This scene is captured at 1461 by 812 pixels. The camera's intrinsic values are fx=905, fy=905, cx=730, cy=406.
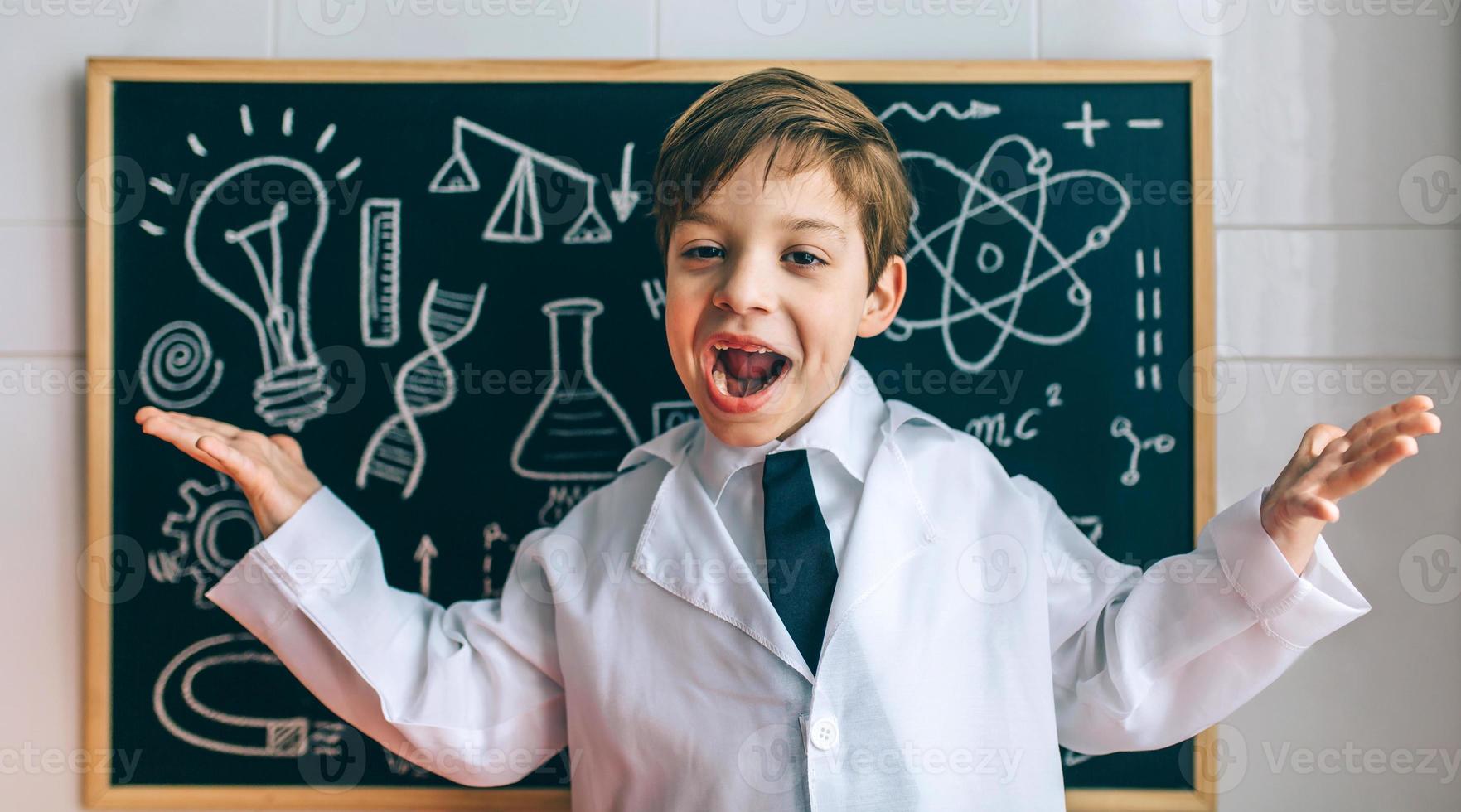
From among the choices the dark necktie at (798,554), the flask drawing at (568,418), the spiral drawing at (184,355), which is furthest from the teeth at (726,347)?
the spiral drawing at (184,355)

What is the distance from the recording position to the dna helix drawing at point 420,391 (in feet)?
3.77

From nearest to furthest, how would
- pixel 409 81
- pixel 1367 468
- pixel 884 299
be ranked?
pixel 1367 468 → pixel 884 299 → pixel 409 81

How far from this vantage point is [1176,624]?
87cm

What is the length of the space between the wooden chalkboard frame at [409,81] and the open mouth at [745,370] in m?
0.42

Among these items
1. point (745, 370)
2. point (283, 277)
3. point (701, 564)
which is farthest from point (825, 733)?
point (283, 277)

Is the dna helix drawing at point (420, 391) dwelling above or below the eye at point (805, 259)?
below

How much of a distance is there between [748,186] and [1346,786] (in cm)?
107

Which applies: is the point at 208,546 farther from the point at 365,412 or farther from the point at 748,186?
the point at 748,186

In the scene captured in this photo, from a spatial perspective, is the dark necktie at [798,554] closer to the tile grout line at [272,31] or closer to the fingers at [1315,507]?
the fingers at [1315,507]

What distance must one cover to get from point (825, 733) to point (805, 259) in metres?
0.44

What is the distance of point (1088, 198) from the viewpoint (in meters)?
1.14

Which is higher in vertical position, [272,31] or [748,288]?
[272,31]

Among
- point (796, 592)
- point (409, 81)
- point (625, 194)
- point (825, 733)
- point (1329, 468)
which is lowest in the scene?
point (825, 733)

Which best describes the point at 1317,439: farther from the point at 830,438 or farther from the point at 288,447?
the point at 288,447
